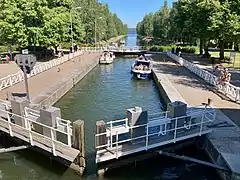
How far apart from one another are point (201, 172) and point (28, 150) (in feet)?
23.8

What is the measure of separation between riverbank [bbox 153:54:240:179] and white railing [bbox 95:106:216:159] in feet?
2.44

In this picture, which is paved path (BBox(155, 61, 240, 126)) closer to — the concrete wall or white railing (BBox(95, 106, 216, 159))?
white railing (BBox(95, 106, 216, 159))

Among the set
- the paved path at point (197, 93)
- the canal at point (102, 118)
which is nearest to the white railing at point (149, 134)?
the canal at point (102, 118)

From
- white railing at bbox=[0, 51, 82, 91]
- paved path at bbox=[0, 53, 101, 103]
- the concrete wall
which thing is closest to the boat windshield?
the concrete wall

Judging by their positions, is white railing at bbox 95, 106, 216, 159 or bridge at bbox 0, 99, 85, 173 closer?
bridge at bbox 0, 99, 85, 173

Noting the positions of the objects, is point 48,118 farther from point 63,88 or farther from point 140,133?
point 63,88

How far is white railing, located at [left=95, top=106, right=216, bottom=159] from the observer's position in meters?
9.52

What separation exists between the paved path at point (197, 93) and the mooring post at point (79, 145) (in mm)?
7532

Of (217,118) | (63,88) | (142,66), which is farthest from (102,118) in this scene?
(142,66)

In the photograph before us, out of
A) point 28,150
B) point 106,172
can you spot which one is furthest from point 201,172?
point 28,150

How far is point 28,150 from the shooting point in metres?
11.7

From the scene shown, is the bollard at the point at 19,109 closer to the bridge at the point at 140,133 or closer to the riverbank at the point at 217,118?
the bridge at the point at 140,133

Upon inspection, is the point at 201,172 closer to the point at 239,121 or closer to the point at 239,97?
the point at 239,121

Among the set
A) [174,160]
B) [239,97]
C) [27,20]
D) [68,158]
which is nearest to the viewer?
[68,158]
